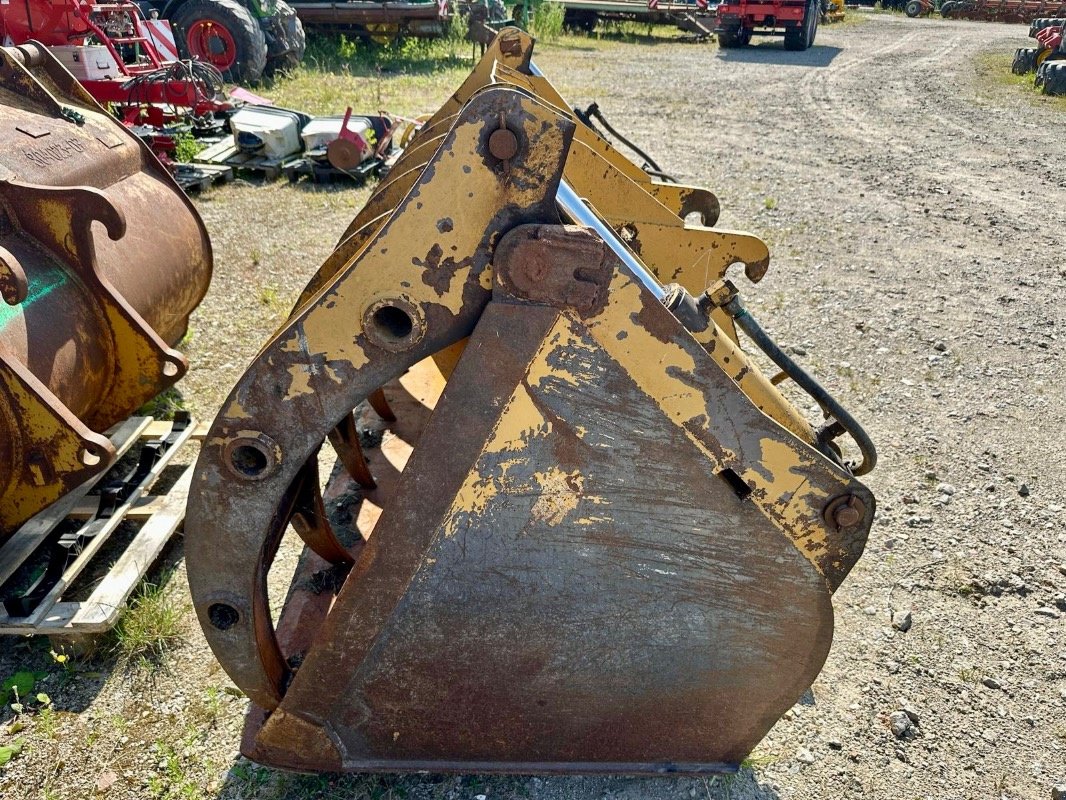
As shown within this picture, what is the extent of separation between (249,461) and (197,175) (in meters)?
6.50

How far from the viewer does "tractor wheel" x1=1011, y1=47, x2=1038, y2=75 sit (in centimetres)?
1535

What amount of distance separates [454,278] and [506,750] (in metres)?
1.26

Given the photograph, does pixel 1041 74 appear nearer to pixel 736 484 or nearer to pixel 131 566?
pixel 736 484

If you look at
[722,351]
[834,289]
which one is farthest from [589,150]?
[834,289]

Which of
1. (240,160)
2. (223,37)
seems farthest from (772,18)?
(240,160)

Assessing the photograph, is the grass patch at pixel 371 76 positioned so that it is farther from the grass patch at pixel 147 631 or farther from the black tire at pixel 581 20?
the grass patch at pixel 147 631

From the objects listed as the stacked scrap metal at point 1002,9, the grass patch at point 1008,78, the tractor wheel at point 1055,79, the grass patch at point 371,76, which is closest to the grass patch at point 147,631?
the grass patch at point 371,76

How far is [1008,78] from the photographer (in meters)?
15.3

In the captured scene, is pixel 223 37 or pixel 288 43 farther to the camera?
pixel 288 43

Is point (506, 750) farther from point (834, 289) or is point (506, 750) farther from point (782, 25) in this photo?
point (782, 25)

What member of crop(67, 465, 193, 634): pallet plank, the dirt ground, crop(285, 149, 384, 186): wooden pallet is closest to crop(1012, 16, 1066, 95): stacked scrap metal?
the dirt ground

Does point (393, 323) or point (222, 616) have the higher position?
point (393, 323)

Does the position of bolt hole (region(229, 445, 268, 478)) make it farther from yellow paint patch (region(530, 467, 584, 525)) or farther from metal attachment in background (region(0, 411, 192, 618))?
metal attachment in background (region(0, 411, 192, 618))

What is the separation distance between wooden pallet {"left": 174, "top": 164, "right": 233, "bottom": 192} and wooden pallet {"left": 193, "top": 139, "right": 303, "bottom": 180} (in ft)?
0.58
